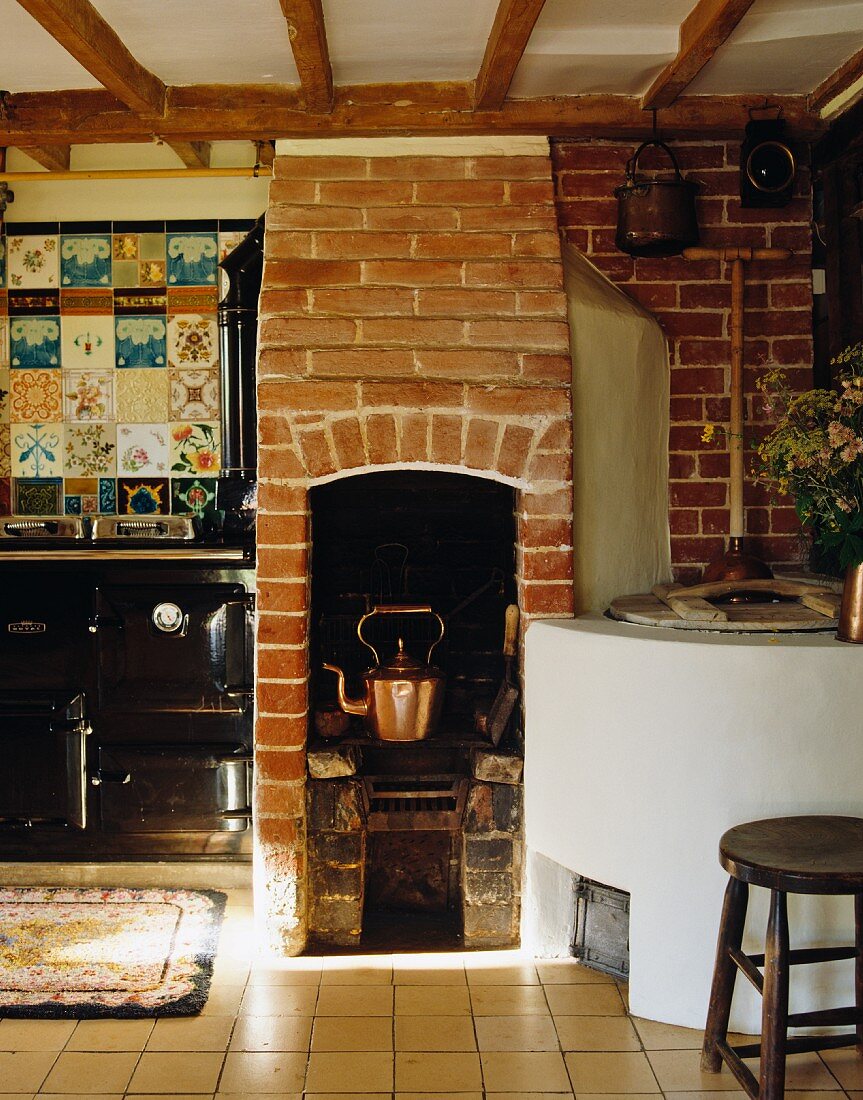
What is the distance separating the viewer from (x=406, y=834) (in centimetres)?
313

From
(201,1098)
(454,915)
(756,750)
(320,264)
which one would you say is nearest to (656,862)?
(756,750)

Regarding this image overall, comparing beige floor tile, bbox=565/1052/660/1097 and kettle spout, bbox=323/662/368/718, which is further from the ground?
kettle spout, bbox=323/662/368/718

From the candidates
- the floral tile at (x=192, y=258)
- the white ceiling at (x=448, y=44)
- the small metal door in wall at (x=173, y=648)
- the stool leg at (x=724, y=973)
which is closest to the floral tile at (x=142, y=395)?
the floral tile at (x=192, y=258)

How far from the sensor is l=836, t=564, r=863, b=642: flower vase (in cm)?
237

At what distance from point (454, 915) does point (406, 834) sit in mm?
275

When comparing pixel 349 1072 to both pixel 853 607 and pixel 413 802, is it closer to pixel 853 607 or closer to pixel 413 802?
pixel 413 802

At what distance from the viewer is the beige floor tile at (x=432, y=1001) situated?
2.51 metres

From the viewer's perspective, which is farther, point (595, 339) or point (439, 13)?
point (595, 339)

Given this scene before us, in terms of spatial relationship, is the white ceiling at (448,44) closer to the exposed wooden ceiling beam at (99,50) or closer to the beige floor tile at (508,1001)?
the exposed wooden ceiling beam at (99,50)

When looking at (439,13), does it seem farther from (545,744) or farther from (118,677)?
(118,677)

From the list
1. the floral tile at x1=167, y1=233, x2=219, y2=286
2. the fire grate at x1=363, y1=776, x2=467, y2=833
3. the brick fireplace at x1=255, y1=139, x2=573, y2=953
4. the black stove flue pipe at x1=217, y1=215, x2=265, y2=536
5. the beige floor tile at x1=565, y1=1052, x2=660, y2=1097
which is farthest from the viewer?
the floral tile at x1=167, y1=233, x2=219, y2=286

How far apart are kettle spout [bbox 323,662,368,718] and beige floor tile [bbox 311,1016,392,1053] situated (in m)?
0.81

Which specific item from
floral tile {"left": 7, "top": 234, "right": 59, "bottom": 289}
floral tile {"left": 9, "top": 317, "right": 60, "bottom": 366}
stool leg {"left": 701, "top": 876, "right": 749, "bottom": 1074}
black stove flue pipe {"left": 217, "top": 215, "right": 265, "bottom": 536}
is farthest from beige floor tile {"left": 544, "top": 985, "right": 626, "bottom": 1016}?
floral tile {"left": 7, "top": 234, "right": 59, "bottom": 289}

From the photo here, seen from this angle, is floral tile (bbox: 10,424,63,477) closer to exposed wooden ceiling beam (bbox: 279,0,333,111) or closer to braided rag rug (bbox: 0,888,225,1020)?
braided rag rug (bbox: 0,888,225,1020)
